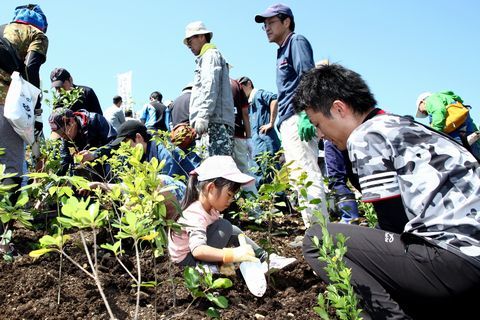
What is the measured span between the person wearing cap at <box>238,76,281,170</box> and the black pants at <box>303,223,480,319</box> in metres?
4.30

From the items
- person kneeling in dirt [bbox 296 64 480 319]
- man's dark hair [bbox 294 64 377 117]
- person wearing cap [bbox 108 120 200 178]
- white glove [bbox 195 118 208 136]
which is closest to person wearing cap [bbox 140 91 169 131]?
person wearing cap [bbox 108 120 200 178]

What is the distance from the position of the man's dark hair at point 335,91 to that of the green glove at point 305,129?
153cm

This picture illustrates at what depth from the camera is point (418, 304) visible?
88.4 inches

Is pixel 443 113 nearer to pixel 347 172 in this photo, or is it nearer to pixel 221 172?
pixel 347 172

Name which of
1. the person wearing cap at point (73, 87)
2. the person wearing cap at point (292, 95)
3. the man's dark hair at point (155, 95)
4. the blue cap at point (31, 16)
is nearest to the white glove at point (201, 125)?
the person wearing cap at point (292, 95)

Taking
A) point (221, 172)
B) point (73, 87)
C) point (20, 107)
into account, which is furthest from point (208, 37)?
point (221, 172)

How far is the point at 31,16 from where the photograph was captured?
4.37m

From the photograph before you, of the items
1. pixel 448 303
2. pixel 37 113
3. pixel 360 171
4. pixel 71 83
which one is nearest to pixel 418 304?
pixel 448 303

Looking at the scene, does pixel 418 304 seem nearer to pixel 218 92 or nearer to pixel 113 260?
pixel 113 260

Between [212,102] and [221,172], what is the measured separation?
1.58 m

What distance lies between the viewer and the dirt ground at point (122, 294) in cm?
260

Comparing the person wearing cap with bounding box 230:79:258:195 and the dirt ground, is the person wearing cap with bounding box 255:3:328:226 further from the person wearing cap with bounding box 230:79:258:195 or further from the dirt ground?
the dirt ground

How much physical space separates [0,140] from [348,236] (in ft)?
7.86

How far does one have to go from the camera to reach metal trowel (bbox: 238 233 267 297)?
9.36 feet
